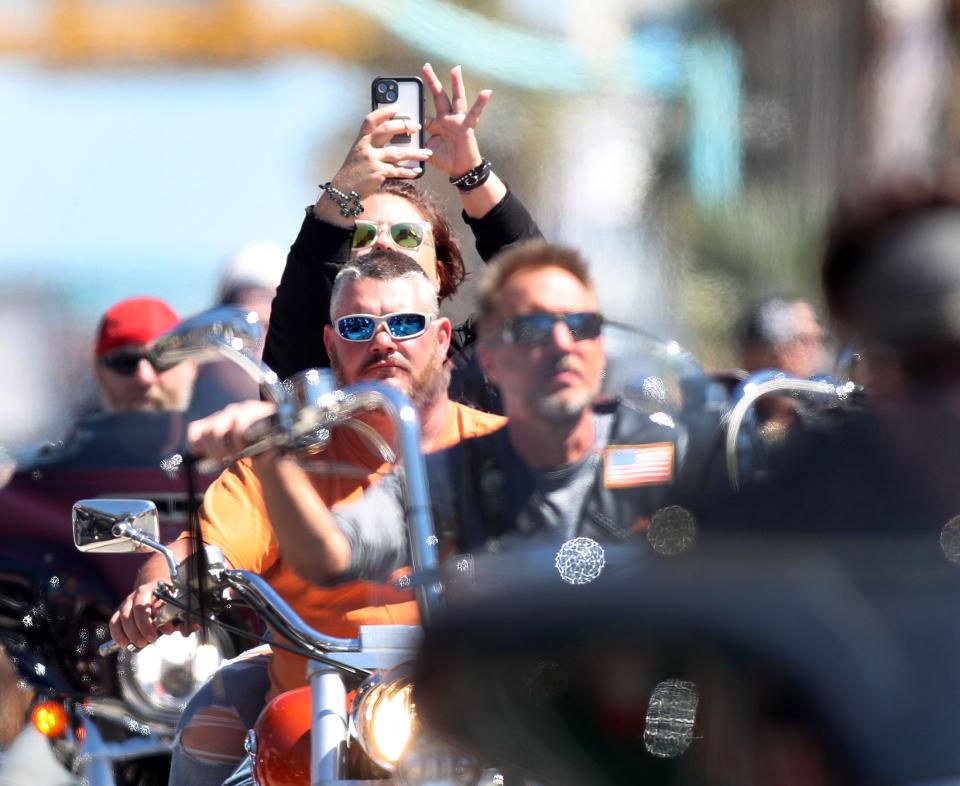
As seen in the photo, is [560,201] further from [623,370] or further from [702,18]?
[623,370]

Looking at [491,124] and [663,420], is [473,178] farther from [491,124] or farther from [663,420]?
[491,124]

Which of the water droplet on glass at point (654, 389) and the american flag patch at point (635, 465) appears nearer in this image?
the american flag patch at point (635, 465)

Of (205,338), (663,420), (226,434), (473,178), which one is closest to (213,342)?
(205,338)

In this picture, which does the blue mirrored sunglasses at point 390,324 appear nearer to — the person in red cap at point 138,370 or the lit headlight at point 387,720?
the lit headlight at point 387,720

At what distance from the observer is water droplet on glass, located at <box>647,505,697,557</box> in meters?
1.25

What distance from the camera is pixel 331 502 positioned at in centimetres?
184

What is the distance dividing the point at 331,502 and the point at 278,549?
0.23 metres

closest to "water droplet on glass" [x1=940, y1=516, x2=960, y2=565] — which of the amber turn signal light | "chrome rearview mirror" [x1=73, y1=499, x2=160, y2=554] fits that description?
"chrome rearview mirror" [x1=73, y1=499, x2=160, y2=554]

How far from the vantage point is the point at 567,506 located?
1.57 m

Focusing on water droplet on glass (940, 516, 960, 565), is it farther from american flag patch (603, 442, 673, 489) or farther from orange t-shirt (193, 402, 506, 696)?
orange t-shirt (193, 402, 506, 696)

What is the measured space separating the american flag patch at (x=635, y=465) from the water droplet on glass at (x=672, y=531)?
20cm

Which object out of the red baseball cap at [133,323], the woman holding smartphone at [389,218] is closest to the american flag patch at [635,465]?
the woman holding smartphone at [389,218]

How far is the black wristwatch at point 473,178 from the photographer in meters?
2.84

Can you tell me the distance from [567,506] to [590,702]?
0.44 meters
